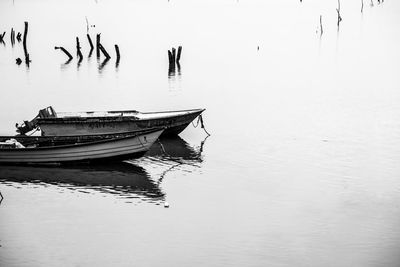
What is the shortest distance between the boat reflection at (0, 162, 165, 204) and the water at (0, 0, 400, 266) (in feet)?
0.27

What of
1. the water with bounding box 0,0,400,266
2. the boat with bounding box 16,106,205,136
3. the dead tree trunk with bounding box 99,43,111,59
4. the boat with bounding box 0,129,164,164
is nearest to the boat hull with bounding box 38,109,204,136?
the boat with bounding box 16,106,205,136

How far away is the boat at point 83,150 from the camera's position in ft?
80.9

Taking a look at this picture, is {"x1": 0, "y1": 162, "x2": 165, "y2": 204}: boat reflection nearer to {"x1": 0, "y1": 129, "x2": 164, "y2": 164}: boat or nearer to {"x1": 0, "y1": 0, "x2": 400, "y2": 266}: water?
{"x1": 0, "y1": 0, "x2": 400, "y2": 266}: water

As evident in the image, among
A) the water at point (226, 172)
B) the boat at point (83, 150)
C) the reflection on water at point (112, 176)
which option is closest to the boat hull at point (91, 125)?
the water at point (226, 172)

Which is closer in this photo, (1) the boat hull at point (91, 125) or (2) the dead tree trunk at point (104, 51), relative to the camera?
(1) the boat hull at point (91, 125)

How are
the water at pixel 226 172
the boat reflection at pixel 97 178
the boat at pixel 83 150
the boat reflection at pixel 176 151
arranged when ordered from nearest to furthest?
the water at pixel 226 172, the boat reflection at pixel 97 178, the boat at pixel 83 150, the boat reflection at pixel 176 151

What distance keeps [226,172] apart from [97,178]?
17.2 ft

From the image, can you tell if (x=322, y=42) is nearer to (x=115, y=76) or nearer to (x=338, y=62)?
(x=338, y=62)

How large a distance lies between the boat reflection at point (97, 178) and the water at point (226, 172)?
81 mm

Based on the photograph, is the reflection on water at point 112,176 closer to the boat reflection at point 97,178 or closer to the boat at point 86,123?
the boat reflection at point 97,178

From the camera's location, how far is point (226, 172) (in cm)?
2488

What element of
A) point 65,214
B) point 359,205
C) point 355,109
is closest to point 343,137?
point 355,109

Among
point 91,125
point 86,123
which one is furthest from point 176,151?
point 86,123

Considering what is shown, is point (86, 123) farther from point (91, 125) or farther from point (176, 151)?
point (176, 151)
